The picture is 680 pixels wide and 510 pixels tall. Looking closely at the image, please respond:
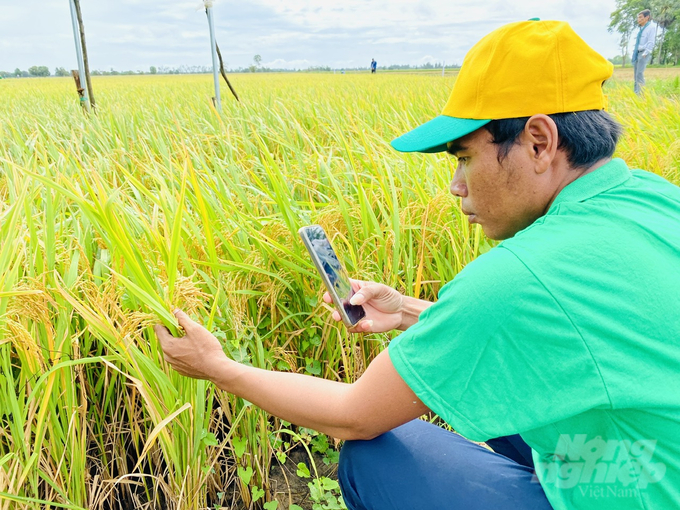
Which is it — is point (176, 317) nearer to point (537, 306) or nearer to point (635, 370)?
point (537, 306)

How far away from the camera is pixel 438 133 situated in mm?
925

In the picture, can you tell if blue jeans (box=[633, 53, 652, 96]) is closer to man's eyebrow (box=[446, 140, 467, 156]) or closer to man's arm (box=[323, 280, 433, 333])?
man's arm (box=[323, 280, 433, 333])

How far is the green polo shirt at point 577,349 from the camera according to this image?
0.70 meters

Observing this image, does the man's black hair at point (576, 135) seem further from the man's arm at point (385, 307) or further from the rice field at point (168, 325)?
the rice field at point (168, 325)

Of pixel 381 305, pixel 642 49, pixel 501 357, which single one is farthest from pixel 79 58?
pixel 642 49

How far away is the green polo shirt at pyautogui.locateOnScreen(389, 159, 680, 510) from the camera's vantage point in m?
0.70

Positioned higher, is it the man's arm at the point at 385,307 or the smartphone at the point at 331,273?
the smartphone at the point at 331,273

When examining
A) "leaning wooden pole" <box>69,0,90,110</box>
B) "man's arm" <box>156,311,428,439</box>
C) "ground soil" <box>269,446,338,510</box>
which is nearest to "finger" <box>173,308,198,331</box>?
"man's arm" <box>156,311,428,439</box>

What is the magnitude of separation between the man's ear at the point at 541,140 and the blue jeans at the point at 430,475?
0.56 metres

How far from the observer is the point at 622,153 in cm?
288

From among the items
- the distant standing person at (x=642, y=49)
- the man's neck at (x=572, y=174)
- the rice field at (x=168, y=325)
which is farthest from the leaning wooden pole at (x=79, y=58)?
the distant standing person at (x=642, y=49)

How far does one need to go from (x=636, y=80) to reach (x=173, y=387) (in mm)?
8424

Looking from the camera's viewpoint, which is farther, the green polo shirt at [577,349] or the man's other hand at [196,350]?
the man's other hand at [196,350]

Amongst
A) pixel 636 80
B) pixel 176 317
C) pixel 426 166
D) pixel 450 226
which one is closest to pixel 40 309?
pixel 176 317
